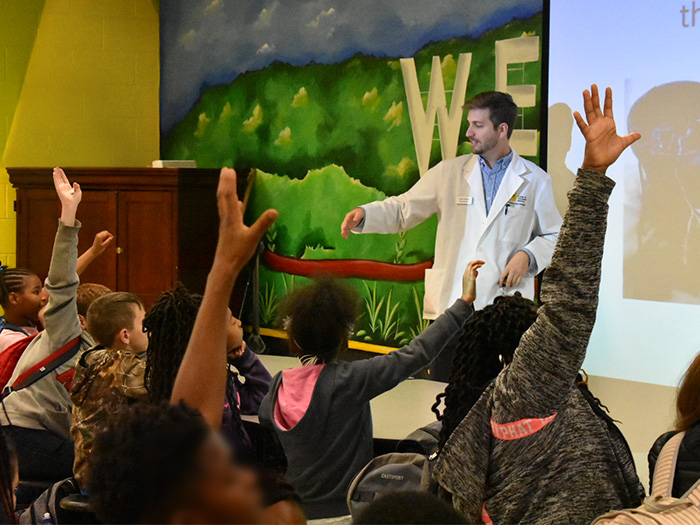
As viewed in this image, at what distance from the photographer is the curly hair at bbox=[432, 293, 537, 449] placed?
157 cm

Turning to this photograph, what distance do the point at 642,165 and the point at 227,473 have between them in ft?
12.1

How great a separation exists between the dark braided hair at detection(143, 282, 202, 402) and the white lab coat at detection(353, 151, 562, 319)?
6.58ft

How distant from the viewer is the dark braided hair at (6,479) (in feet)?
3.34

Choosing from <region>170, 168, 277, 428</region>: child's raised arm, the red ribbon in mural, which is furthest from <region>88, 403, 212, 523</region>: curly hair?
the red ribbon in mural

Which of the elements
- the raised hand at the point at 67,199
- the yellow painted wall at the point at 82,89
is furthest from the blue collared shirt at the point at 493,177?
the yellow painted wall at the point at 82,89

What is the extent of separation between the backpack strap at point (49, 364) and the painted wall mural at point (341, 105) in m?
2.84

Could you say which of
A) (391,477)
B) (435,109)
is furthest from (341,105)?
(391,477)

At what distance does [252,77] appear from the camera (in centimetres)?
575

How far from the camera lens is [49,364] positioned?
2.31m

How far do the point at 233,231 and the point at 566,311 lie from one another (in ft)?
1.88

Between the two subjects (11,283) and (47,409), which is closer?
(47,409)

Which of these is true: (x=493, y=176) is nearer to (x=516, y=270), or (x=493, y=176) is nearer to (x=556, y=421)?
(x=516, y=270)

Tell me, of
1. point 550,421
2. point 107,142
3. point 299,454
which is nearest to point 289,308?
point 299,454

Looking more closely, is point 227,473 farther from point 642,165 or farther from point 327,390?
point 642,165
